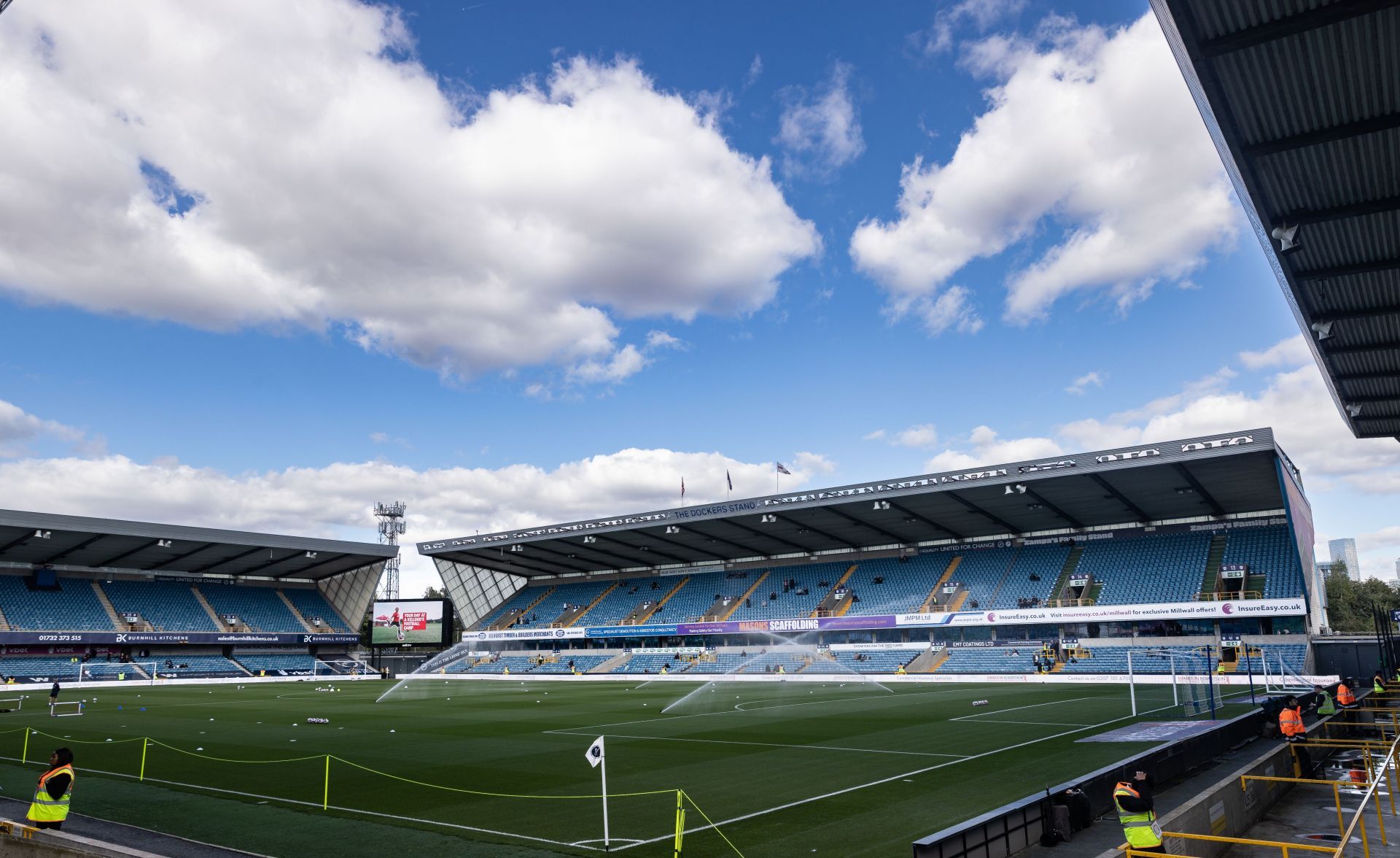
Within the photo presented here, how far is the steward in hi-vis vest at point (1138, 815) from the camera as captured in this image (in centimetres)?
974

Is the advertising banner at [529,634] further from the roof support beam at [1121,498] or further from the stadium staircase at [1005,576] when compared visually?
the roof support beam at [1121,498]

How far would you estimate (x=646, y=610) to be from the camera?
261ft

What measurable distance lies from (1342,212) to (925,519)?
48.4 metres

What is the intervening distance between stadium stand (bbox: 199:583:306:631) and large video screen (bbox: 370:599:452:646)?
7587 millimetres

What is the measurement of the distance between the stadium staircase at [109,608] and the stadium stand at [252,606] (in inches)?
320

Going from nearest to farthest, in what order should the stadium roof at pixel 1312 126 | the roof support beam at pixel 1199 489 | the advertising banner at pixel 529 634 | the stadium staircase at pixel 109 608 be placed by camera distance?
the stadium roof at pixel 1312 126 < the roof support beam at pixel 1199 489 < the stadium staircase at pixel 109 608 < the advertising banner at pixel 529 634

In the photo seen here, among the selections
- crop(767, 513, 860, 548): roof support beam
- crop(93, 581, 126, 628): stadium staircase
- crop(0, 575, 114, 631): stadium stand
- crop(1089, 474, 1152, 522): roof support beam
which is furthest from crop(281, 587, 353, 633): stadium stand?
crop(1089, 474, 1152, 522): roof support beam

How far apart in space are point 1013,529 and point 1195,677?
22034 mm

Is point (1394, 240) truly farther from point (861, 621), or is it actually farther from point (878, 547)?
point (878, 547)

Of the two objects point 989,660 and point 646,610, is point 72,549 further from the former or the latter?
point 989,660

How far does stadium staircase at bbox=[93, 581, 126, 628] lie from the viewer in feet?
233

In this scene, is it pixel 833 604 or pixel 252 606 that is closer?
pixel 833 604

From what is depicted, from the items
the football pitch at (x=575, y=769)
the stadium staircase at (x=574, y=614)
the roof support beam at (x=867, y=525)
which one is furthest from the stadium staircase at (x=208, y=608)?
the roof support beam at (x=867, y=525)

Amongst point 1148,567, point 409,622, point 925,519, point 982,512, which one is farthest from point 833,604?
point 409,622
